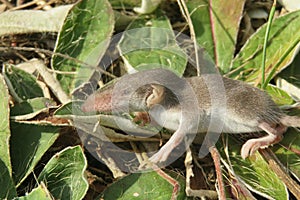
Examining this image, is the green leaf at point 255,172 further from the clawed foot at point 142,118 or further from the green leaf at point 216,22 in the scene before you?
the green leaf at point 216,22

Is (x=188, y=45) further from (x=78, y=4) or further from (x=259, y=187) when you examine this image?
(x=259, y=187)

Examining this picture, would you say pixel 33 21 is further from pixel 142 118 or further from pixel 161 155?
pixel 161 155

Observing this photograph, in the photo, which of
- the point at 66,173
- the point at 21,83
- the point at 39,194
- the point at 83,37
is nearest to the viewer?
the point at 39,194

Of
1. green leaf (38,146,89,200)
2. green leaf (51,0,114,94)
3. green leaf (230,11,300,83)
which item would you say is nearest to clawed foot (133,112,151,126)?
green leaf (38,146,89,200)

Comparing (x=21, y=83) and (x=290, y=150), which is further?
(x=21, y=83)

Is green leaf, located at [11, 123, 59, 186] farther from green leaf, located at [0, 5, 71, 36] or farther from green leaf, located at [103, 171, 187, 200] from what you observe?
green leaf, located at [0, 5, 71, 36]

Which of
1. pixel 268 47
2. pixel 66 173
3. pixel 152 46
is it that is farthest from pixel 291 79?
pixel 66 173

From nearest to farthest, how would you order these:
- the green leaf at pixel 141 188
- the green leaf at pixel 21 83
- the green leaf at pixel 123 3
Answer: the green leaf at pixel 141 188, the green leaf at pixel 21 83, the green leaf at pixel 123 3

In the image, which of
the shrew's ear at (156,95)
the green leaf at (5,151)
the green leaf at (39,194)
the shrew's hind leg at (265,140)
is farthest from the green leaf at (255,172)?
the green leaf at (5,151)
